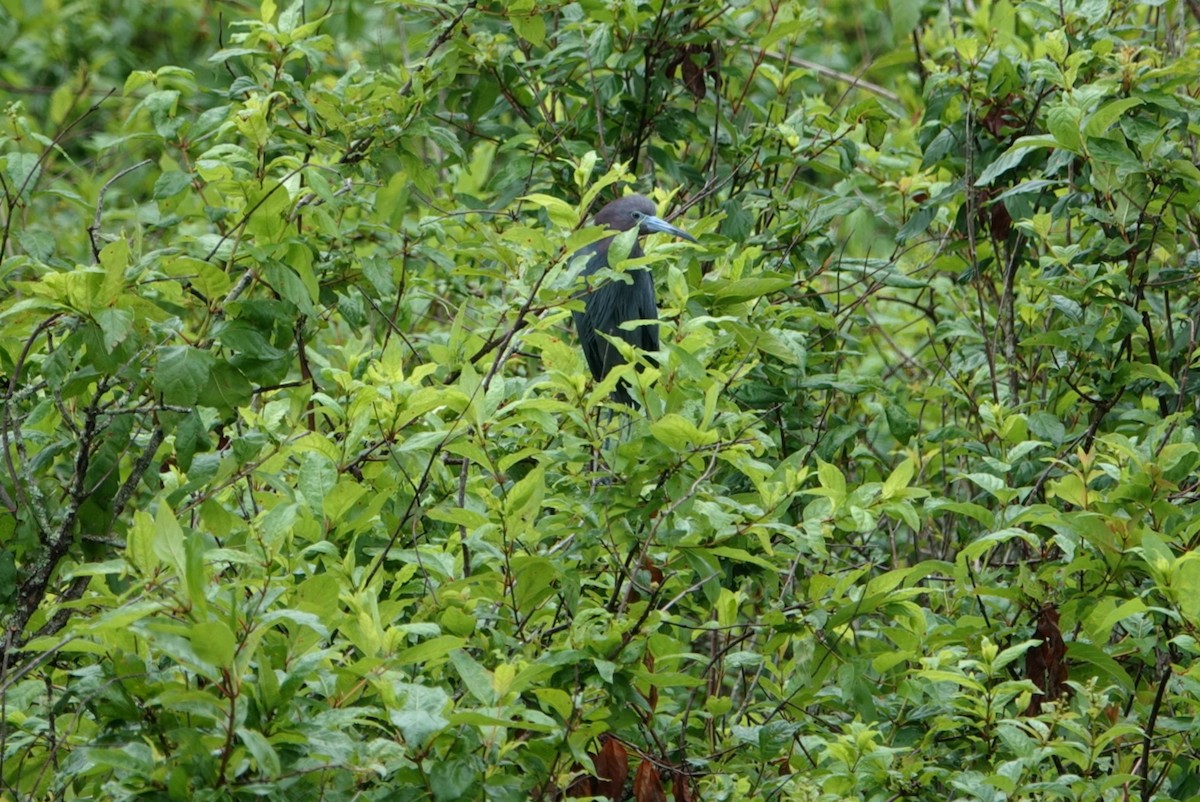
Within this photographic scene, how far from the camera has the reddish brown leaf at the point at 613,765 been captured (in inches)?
106

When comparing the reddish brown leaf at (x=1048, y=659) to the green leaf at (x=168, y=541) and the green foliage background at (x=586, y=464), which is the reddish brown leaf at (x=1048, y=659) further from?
the green leaf at (x=168, y=541)

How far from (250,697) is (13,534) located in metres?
1.08

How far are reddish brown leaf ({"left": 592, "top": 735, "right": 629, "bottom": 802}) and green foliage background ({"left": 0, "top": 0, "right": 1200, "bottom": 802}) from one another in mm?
60

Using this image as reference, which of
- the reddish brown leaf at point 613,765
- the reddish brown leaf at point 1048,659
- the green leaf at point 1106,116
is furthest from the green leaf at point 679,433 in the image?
the green leaf at point 1106,116

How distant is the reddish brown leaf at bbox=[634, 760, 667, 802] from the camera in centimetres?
273

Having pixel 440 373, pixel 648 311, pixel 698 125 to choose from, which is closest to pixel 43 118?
pixel 648 311

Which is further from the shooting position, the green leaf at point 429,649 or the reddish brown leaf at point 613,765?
the reddish brown leaf at point 613,765

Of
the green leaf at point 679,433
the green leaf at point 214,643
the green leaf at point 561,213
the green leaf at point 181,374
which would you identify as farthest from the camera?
the green leaf at point 561,213

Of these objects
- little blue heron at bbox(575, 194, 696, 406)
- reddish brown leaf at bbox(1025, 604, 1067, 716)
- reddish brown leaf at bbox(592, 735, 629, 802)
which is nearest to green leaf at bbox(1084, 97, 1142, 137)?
reddish brown leaf at bbox(1025, 604, 1067, 716)

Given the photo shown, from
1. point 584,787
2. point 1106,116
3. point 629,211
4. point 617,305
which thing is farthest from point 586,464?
point 617,305

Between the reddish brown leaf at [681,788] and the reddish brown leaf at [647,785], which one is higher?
the reddish brown leaf at [647,785]

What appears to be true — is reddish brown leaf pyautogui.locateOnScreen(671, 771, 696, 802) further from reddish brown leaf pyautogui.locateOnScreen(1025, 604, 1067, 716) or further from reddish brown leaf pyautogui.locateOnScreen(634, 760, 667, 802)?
reddish brown leaf pyautogui.locateOnScreen(1025, 604, 1067, 716)

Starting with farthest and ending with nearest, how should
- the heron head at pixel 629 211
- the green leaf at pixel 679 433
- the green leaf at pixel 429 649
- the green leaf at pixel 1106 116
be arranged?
the heron head at pixel 629 211
the green leaf at pixel 1106 116
the green leaf at pixel 679 433
the green leaf at pixel 429 649

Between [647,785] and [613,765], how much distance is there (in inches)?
3.5
